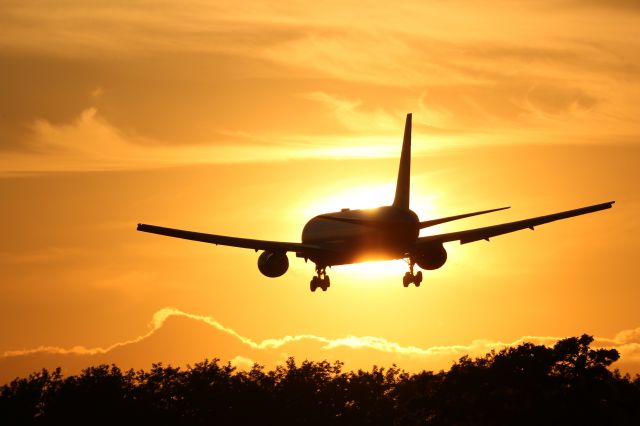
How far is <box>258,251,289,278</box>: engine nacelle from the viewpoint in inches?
4577

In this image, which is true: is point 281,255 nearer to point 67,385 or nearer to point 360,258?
point 360,258

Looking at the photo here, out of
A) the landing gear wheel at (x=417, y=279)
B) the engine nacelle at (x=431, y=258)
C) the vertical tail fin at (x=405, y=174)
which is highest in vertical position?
the vertical tail fin at (x=405, y=174)

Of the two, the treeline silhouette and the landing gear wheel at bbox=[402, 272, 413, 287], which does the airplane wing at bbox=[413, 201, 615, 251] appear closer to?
the landing gear wheel at bbox=[402, 272, 413, 287]

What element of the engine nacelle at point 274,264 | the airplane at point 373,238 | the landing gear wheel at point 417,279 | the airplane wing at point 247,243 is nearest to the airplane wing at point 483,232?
the airplane at point 373,238

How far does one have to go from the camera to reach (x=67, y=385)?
158 metres

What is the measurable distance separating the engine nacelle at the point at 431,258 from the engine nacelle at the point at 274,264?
1138 cm

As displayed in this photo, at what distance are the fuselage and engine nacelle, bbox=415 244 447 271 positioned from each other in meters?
2.93

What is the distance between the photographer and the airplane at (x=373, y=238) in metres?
106

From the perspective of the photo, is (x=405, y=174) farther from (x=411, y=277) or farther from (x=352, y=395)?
(x=352, y=395)

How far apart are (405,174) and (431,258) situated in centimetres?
694

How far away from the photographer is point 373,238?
107812 millimetres

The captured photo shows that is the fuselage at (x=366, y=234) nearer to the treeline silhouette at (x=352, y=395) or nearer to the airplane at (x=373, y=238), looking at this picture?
the airplane at (x=373, y=238)

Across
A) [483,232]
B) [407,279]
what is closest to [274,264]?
[407,279]

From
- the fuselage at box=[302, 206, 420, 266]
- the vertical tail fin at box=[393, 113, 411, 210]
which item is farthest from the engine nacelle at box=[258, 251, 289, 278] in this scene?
the vertical tail fin at box=[393, 113, 411, 210]
